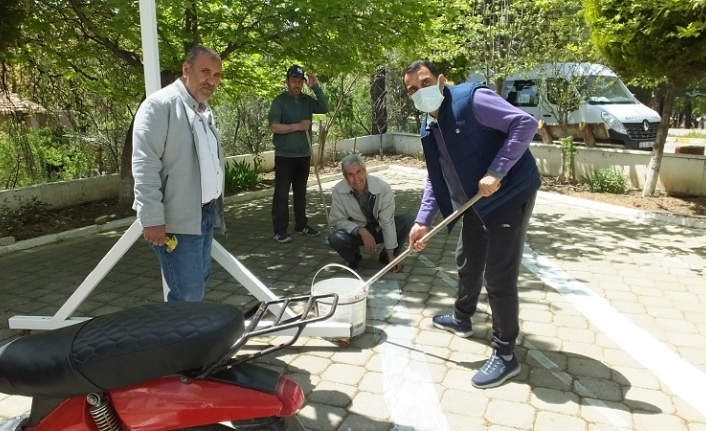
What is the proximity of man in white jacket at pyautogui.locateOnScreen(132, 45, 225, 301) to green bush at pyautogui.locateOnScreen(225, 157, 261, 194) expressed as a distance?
627cm

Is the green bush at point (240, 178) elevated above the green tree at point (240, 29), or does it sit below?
below

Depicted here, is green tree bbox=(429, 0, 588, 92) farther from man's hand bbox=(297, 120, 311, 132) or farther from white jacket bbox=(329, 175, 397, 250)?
white jacket bbox=(329, 175, 397, 250)

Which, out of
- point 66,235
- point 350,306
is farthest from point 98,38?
point 350,306

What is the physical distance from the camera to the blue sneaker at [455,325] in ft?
12.0

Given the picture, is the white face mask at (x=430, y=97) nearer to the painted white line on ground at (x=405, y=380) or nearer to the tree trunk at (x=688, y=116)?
the painted white line on ground at (x=405, y=380)

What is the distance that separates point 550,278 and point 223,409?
3.80m

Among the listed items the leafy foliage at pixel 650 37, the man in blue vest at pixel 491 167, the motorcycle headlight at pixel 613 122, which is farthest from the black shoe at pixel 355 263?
the motorcycle headlight at pixel 613 122

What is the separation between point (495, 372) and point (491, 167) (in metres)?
1.20

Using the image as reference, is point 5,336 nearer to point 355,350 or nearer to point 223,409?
point 355,350

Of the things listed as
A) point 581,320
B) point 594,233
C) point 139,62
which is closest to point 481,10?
point 594,233

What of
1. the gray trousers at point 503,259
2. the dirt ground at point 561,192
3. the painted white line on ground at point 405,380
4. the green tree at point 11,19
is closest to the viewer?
the painted white line on ground at point 405,380

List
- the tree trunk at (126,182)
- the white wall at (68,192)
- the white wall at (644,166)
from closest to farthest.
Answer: the white wall at (68,192), the tree trunk at (126,182), the white wall at (644,166)

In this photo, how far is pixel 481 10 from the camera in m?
11.4

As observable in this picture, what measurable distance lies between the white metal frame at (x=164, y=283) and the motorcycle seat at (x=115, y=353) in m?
1.30
